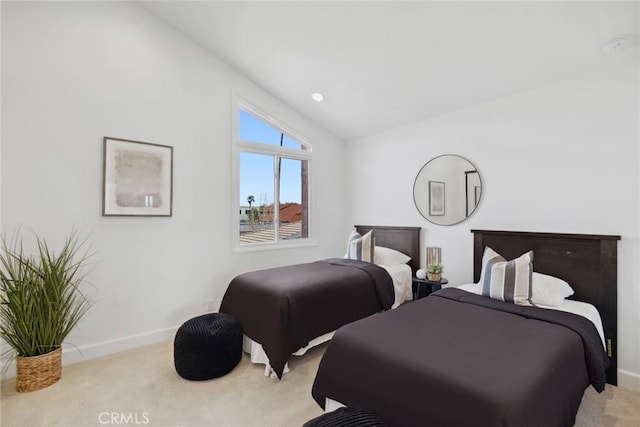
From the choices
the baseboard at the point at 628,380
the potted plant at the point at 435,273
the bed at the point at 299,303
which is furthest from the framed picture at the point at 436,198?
the baseboard at the point at 628,380

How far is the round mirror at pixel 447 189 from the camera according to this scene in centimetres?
329

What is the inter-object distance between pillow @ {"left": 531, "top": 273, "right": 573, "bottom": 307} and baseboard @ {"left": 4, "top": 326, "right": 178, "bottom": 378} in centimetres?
344

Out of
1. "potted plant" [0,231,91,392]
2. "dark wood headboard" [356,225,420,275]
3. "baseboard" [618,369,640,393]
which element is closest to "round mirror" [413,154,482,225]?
"dark wood headboard" [356,225,420,275]

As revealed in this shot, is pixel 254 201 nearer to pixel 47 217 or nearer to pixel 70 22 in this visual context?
pixel 47 217

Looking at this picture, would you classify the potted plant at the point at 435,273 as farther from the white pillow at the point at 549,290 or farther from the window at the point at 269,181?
the window at the point at 269,181

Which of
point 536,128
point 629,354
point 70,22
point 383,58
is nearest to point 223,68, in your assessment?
point 70,22

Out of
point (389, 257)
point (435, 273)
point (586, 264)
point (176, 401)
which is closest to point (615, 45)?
point (586, 264)

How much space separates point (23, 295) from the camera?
219 centimetres

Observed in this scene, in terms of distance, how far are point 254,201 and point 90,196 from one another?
5.72ft

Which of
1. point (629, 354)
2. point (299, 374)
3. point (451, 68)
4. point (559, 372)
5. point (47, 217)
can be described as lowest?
point (299, 374)

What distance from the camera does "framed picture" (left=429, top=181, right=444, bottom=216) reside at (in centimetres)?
358

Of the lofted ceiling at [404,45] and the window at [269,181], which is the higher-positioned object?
the lofted ceiling at [404,45]

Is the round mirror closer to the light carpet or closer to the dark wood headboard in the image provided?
the dark wood headboard

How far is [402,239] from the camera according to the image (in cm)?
398
